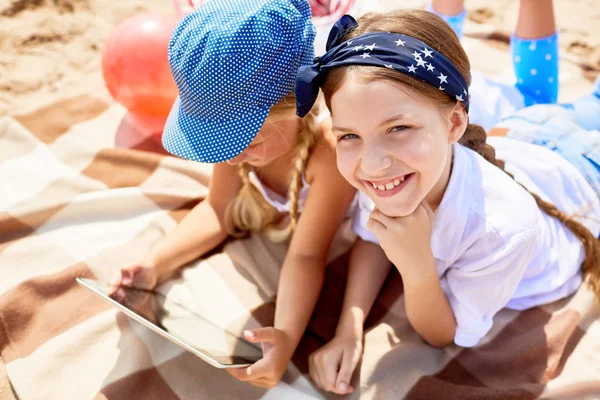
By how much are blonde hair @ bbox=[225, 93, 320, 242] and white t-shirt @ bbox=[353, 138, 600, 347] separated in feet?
0.70

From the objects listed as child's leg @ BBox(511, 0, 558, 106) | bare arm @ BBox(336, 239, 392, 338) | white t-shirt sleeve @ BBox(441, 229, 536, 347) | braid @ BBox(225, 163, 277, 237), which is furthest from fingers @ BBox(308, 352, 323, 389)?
child's leg @ BBox(511, 0, 558, 106)

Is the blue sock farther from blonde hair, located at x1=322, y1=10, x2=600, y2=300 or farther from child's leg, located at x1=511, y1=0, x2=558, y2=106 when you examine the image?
blonde hair, located at x1=322, y1=10, x2=600, y2=300

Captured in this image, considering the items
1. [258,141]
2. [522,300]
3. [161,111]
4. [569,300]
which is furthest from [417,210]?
[161,111]

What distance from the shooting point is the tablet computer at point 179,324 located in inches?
59.2

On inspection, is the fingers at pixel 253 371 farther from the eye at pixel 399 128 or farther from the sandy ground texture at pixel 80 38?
the sandy ground texture at pixel 80 38

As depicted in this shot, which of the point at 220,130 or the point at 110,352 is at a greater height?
the point at 220,130

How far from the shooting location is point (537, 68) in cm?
227

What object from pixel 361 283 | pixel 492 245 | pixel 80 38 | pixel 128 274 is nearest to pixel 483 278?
pixel 492 245

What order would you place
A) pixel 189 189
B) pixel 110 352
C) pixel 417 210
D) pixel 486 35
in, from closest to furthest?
pixel 417 210 → pixel 110 352 → pixel 189 189 → pixel 486 35

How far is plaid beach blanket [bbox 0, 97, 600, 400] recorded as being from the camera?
5.23 ft

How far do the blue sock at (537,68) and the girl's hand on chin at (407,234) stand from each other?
1.21m

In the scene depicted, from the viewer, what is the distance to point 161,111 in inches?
94.1

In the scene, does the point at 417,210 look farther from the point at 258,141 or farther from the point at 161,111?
the point at 161,111

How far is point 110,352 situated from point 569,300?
141cm
